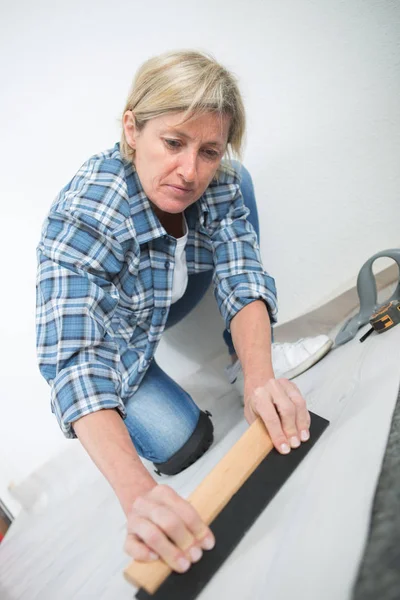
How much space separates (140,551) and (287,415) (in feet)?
0.78

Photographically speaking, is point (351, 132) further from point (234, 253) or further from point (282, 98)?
point (234, 253)

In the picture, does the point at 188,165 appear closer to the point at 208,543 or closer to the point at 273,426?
the point at 273,426

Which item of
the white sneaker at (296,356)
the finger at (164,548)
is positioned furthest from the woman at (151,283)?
the white sneaker at (296,356)

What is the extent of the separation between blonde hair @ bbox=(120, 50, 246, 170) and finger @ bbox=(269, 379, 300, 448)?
19.0 inches

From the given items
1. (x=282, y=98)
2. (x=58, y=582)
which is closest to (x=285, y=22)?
(x=282, y=98)

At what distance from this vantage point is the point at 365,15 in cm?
96

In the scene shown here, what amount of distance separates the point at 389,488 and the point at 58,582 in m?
0.75

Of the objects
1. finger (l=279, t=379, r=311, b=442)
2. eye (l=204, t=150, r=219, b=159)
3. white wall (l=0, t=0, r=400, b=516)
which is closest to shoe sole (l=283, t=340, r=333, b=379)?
white wall (l=0, t=0, r=400, b=516)

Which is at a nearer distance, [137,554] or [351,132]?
[137,554]

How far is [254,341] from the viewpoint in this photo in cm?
78

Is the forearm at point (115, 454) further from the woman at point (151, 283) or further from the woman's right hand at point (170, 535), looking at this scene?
the woman's right hand at point (170, 535)

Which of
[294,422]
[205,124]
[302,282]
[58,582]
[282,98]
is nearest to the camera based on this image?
[294,422]

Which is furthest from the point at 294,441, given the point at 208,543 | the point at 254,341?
the point at 254,341

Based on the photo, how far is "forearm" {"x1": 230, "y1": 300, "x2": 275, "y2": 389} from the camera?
0.73 m
